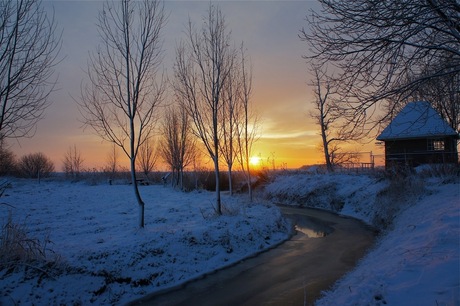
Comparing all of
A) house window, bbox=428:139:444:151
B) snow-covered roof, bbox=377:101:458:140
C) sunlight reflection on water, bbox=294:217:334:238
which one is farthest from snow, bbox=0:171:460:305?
house window, bbox=428:139:444:151

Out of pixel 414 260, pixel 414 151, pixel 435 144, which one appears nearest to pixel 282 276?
pixel 414 260

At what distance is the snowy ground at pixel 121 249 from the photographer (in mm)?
6980

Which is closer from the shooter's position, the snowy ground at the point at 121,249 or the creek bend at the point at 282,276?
the snowy ground at the point at 121,249

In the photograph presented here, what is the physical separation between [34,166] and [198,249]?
211 ft

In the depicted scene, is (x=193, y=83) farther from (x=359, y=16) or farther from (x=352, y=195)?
(x=352, y=195)

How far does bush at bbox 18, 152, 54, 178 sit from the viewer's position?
6104 cm

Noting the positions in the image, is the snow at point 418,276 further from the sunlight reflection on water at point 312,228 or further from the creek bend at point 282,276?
the sunlight reflection on water at point 312,228

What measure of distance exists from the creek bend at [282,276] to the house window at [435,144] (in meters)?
17.5

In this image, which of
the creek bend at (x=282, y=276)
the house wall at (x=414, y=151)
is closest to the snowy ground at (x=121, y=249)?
the creek bend at (x=282, y=276)

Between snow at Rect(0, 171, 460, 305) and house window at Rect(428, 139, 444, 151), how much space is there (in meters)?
10.8

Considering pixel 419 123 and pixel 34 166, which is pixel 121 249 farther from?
pixel 34 166

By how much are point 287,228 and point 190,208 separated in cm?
492

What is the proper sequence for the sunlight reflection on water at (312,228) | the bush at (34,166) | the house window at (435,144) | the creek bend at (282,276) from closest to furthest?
the creek bend at (282,276), the sunlight reflection on water at (312,228), the house window at (435,144), the bush at (34,166)

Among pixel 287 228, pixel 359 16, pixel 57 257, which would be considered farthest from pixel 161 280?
pixel 287 228
